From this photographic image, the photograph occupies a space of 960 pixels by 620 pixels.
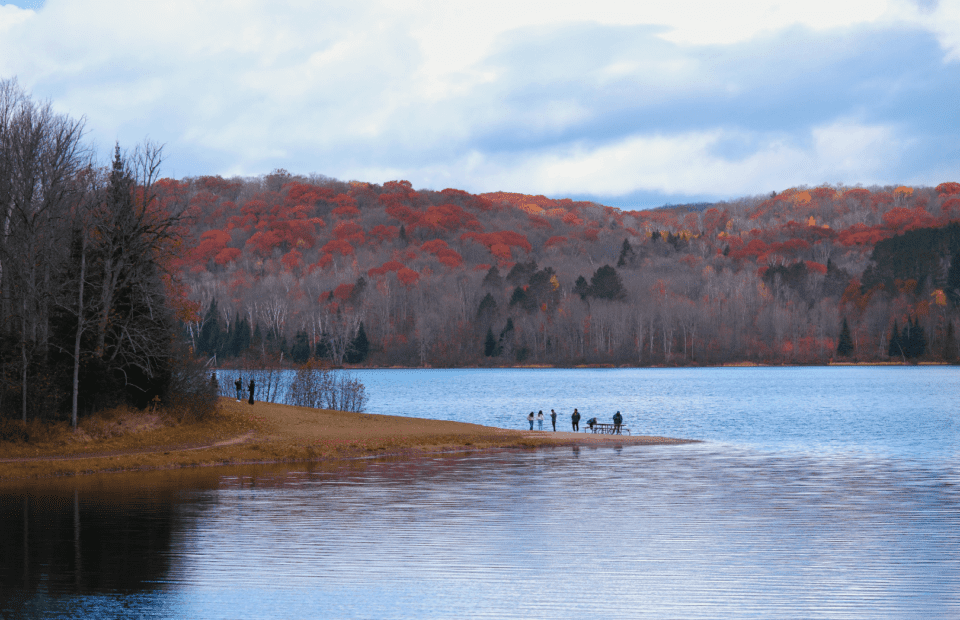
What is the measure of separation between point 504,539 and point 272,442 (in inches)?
869

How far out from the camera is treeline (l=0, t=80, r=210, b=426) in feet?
118

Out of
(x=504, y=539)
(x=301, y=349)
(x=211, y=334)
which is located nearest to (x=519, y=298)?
(x=301, y=349)

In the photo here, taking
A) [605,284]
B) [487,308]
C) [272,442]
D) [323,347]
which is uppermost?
[605,284]

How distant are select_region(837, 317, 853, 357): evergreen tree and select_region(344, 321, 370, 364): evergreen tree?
81.5 metres

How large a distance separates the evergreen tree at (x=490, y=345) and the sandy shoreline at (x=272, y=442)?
11729cm

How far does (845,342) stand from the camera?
160m

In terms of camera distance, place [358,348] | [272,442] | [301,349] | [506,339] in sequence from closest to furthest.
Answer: [272,442] < [301,349] < [358,348] < [506,339]

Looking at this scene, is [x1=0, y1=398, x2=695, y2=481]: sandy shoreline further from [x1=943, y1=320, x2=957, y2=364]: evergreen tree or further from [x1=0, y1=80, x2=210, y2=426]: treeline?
[x1=943, y1=320, x2=957, y2=364]: evergreen tree

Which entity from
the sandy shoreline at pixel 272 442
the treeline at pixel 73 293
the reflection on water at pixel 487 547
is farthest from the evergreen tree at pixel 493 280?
the reflection on water at pixel 487 547

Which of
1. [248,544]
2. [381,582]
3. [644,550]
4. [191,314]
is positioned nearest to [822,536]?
[644,550]

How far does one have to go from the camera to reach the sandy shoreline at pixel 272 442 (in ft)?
107

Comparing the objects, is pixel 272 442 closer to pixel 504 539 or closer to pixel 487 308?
pixel 504 539

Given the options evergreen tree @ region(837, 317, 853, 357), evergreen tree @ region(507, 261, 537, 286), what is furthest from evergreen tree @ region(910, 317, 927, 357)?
evergreen tree @ region(507, 261, 537, 286)

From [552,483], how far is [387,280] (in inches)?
5954
